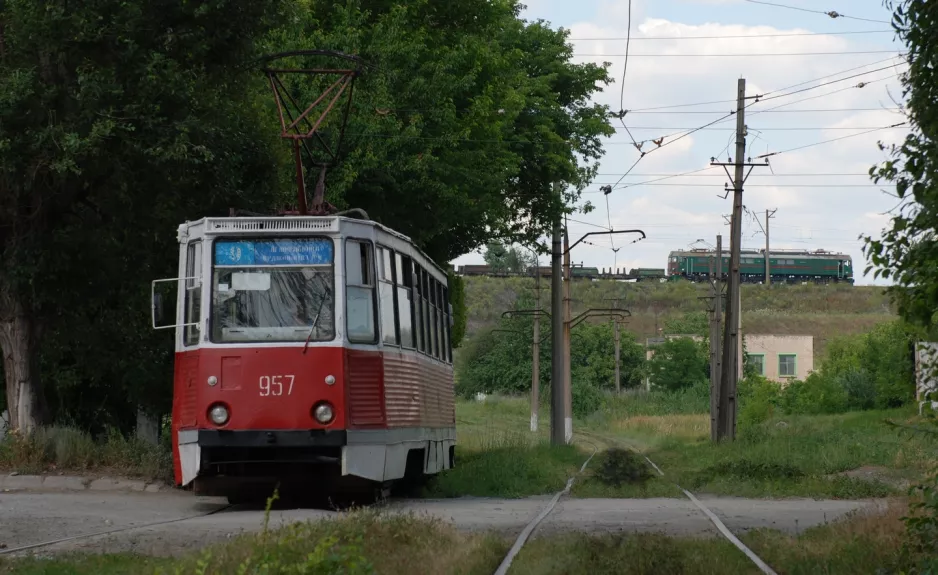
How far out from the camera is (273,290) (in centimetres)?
1538

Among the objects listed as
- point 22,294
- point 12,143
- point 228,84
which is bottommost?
point 22,294

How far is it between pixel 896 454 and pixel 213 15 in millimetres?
16757

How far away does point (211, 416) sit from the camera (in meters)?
14.9

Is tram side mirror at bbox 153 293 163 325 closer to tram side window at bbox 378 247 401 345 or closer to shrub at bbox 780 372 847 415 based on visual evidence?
tram side window at bbox 378 247 401 345

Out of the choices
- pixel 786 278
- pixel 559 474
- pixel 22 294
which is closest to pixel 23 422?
pixel 22 294

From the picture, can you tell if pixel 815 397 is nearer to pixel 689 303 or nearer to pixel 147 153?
pixel 147 153

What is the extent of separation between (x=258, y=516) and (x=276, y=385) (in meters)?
1.46

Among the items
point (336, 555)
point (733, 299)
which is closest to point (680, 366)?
point (733, 299)

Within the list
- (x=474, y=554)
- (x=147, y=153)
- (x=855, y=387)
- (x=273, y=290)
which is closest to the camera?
(x=474, y=554)

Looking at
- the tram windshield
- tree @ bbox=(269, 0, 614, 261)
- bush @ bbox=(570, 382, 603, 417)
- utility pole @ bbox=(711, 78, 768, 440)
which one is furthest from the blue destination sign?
bush @ bbox=(570, 382, 603, 417)

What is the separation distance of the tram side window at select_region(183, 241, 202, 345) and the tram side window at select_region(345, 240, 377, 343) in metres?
1.72

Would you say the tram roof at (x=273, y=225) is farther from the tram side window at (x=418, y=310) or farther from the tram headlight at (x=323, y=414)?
the tram side window at (x=418, y=310)

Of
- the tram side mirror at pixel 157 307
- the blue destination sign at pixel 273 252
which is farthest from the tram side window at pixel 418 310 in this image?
the tram side mirror at pixel 157 307

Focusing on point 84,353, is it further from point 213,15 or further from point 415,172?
point 415,172
